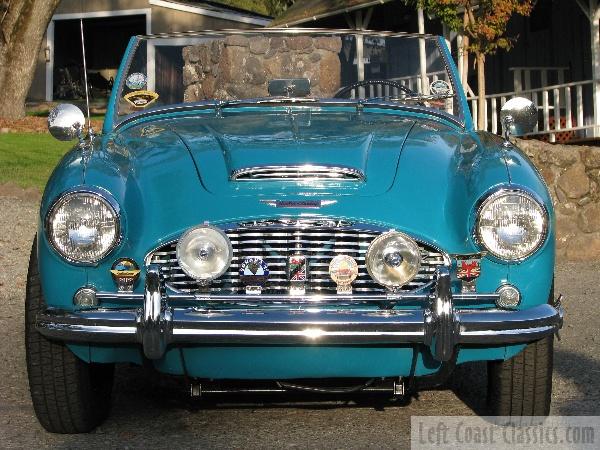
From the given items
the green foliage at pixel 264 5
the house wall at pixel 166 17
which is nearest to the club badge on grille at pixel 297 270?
the house wall at pixel 166 17

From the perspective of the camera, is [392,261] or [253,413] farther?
[253,413]

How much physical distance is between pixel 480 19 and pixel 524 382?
11317mm

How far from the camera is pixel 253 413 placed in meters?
4.61

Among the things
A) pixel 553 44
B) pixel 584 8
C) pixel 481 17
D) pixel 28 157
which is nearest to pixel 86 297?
pixel 28 157

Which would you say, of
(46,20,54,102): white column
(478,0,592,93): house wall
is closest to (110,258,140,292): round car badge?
(478,0,592,93): house wall

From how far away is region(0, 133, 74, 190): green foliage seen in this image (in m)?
12.7

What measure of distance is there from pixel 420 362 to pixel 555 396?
4.10 feet

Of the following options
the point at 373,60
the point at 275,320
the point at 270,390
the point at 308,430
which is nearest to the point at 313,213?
the point at 275,320

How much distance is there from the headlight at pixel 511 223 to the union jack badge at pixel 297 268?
63cm

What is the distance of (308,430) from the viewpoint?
4.35m

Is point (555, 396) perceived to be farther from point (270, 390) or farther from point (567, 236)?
point (567, 236)

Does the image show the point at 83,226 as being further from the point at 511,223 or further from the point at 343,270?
the point at 511,223

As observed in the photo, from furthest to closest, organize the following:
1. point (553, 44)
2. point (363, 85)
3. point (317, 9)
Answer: point (317, 9) → point (553, 44) → point (363, 85)

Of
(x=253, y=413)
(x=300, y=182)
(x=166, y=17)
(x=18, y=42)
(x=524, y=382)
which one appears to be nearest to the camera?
(x=300, y=182)
